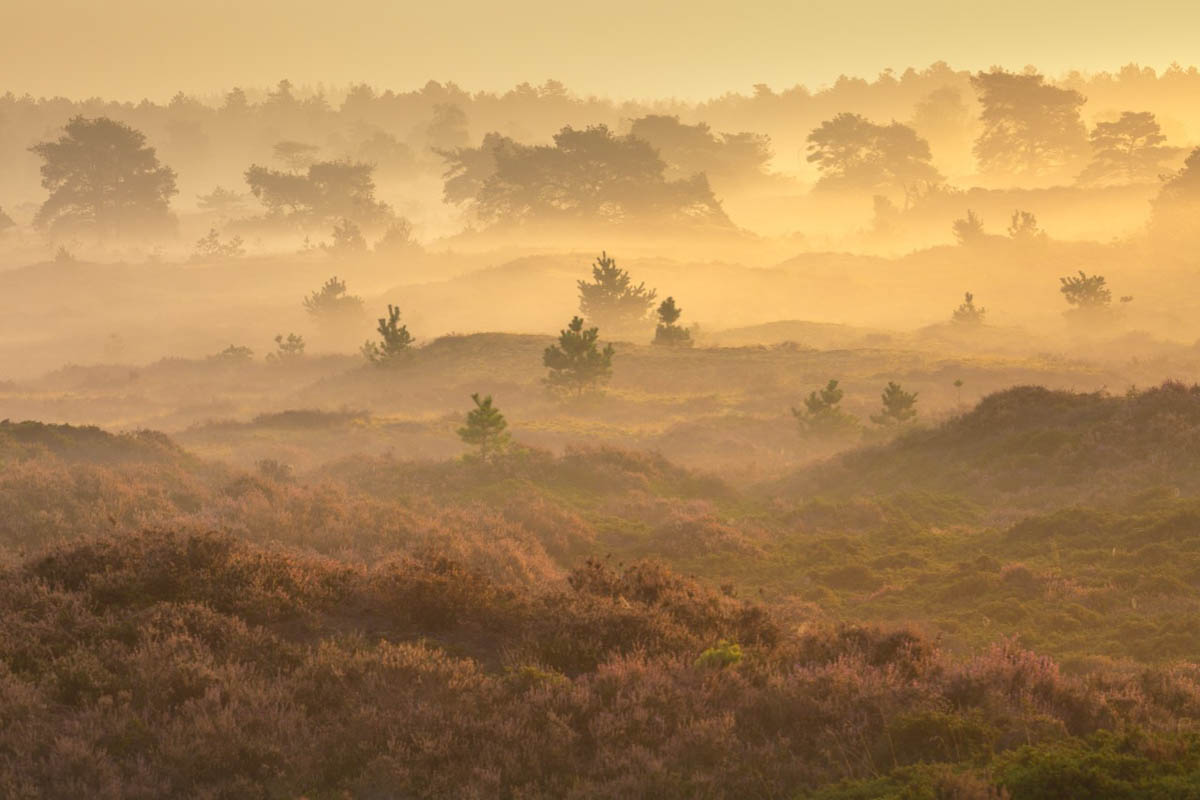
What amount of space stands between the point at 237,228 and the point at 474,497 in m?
84.1

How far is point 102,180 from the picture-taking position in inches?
3162

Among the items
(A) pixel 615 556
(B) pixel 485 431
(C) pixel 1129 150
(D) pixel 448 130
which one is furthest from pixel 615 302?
(D) pixel 448 130

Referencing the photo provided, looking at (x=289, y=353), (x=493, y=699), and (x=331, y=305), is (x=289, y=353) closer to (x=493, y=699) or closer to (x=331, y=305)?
(x=331, y=305)

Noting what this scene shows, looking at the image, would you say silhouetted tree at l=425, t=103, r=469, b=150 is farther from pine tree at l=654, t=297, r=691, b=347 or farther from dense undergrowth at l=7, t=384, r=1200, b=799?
dense undergrowth at l=7, t=384, r=1200, b=799

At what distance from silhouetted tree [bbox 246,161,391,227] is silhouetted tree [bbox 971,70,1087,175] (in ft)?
204

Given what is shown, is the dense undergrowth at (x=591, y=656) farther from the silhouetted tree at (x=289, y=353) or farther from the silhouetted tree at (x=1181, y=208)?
the silhouetted tree at (x=1181, y=208)

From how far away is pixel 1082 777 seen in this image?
4.71 metres

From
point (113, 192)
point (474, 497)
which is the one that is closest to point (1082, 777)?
point (474, 497)

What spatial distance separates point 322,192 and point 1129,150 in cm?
7747

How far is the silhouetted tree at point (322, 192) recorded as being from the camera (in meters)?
82.1

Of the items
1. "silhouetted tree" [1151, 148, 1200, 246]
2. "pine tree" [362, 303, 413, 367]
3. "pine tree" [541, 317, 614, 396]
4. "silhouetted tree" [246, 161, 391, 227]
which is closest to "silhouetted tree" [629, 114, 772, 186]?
"silhouetted tree" [246, 161, 391, 227]

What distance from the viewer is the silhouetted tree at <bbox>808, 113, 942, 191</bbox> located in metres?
83.9

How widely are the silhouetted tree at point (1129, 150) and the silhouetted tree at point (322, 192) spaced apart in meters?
70.5

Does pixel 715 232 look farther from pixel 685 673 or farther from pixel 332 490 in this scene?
pixel 685 673
